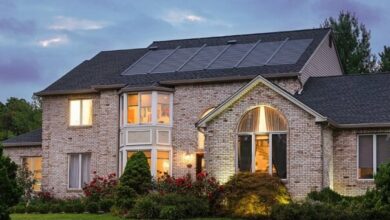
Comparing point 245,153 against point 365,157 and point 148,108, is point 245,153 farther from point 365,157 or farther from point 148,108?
point 148,108

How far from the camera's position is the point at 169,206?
28.5m

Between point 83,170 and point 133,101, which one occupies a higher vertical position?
point 133,101

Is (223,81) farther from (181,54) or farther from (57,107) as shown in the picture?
(57,107)

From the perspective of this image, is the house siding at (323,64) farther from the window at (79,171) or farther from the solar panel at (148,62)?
the window at (79,171)

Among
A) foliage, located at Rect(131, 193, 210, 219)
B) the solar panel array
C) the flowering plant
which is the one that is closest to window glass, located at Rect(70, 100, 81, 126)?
the solar panel array

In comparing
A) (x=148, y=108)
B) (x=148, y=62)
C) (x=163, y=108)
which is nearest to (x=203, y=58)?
(x=148, y=62)

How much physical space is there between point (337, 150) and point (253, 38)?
10.7 m

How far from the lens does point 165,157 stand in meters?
36.3

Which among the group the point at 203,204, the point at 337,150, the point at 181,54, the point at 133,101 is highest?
the point at 181,54

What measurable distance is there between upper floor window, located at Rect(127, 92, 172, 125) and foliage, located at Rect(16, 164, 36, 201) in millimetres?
6093

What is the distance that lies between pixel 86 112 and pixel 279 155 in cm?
1224

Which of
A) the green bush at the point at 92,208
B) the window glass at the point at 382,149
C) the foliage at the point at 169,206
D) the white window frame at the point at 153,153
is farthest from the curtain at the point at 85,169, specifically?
the window glass at the point at 382,149

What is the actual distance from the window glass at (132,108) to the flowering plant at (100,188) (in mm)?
2632

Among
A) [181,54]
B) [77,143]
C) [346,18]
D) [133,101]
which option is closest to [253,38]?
[181,54]
